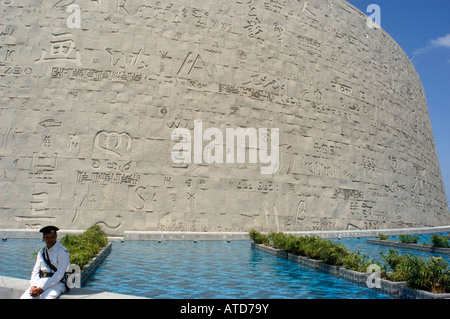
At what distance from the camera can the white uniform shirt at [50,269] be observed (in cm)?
325

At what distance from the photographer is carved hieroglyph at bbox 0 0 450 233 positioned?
10672mm

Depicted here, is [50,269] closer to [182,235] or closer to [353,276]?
[353,276]

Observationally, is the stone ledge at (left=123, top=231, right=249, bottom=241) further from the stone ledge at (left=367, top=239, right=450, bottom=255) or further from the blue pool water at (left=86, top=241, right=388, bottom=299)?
the stone ledge at (left=367, top=239, right=450, bottom=255)

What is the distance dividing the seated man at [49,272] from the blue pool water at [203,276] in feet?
3.31

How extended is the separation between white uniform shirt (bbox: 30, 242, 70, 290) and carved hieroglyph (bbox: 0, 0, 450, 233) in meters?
7.40

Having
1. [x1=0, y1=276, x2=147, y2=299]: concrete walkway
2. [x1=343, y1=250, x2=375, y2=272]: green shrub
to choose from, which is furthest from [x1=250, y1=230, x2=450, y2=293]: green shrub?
[x1=0, y1=276, x2=147, y2=299]: concrete walkway

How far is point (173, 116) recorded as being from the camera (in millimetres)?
11711

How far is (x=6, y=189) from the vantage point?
10.3 metres

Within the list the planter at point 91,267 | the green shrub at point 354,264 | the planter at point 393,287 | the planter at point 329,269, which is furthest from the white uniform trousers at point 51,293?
the green shrub at point 354,264

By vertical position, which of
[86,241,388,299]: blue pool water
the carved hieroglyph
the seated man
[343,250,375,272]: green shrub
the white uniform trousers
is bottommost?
[86,241,388,299]: blue pool water

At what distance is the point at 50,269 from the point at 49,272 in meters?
0.03

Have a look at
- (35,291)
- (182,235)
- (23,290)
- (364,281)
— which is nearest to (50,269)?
(35,291)

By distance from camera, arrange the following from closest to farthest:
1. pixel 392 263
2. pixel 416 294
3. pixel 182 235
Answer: pixel 416 294 → pixel 392 263 → pixel 182 235
